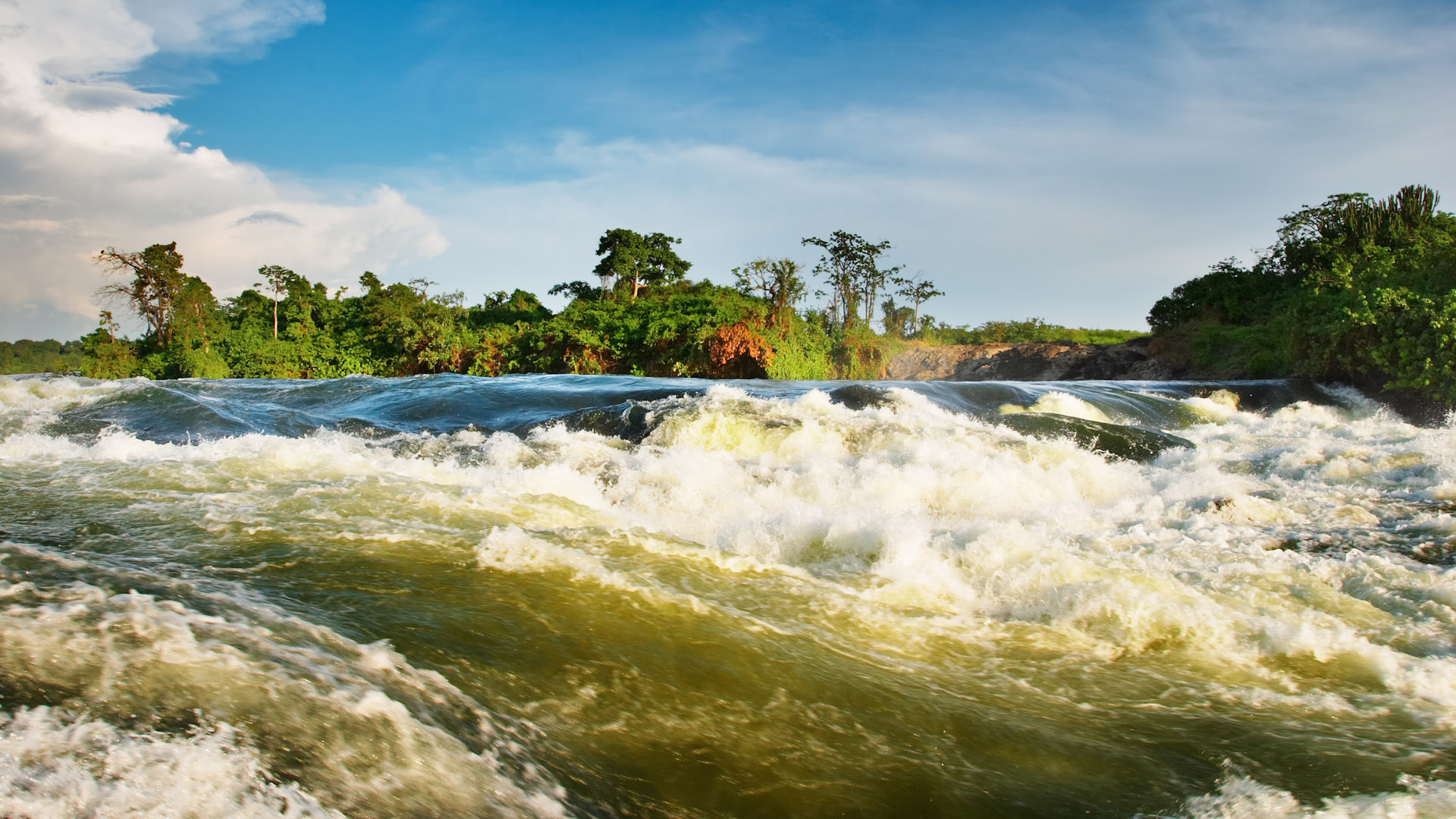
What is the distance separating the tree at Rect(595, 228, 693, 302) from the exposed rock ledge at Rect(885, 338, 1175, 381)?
41.4ft

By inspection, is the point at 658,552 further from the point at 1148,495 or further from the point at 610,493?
the point at 1148,495

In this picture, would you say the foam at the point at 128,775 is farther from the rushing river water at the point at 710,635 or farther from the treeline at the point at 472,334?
the treeline at the point at 472,334

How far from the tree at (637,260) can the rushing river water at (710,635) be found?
32.5 metres

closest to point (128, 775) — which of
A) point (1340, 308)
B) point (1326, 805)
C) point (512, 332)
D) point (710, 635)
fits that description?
point (710, 635)

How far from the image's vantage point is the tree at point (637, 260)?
1531 inches

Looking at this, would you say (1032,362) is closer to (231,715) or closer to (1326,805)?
(1326,805)

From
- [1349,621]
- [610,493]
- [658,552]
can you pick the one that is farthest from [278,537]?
[1349,621]

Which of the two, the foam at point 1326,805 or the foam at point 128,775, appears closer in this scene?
the foam at point 128,775

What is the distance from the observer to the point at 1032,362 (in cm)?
3125

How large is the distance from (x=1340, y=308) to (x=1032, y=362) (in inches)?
625

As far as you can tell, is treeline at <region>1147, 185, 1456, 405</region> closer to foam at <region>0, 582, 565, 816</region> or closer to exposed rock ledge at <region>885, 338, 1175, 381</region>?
exposed rock ledge at <region>885, 338, 1175, 381</region>

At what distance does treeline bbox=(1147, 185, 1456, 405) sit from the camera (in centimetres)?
1397

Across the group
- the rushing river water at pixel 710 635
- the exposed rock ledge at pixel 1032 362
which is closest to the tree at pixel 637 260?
the exposed rock ledge at pixel 1032 362

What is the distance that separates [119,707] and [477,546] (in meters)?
2.07
